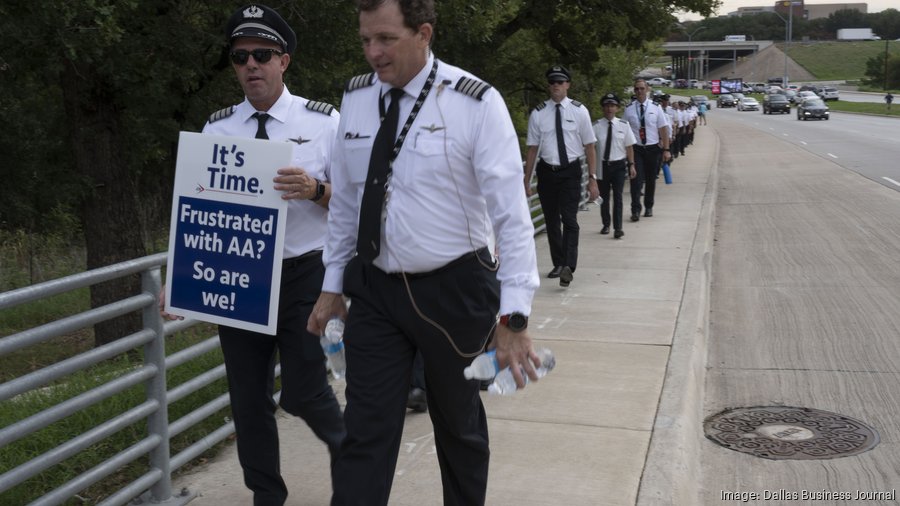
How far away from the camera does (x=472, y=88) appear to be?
3.33 meters

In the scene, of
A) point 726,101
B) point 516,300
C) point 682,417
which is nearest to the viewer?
point 516,300

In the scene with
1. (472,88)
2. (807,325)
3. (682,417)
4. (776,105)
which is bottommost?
Answer: (682,417)

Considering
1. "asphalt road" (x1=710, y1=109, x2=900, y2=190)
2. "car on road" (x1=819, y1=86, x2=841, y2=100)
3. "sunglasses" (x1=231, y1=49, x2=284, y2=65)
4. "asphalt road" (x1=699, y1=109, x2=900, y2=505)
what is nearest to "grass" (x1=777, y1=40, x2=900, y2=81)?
"car on road" (x1=819, y1=86, x2=841, y2=100)

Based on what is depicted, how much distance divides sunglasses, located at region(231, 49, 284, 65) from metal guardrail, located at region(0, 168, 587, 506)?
91 cm

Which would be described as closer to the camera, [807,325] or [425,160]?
[425,160]

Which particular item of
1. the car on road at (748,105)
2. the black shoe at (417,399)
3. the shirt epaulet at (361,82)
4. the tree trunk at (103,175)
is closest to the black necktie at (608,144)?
the tree trunk at (103,175)

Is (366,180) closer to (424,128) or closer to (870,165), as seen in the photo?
(424,128)

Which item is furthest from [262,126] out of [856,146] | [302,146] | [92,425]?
[856,146]

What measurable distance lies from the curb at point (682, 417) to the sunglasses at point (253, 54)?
246 centimetres

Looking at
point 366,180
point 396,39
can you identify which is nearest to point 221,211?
point 366,180

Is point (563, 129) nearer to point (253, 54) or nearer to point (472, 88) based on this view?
point (253, 54)

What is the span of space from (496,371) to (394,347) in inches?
14.0

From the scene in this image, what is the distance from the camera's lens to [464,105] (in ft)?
10.9

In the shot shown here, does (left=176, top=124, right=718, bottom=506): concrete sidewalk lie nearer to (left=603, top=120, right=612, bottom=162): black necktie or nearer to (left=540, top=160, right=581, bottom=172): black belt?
(left=540, top=160, right=581, bottom=172): black belt
